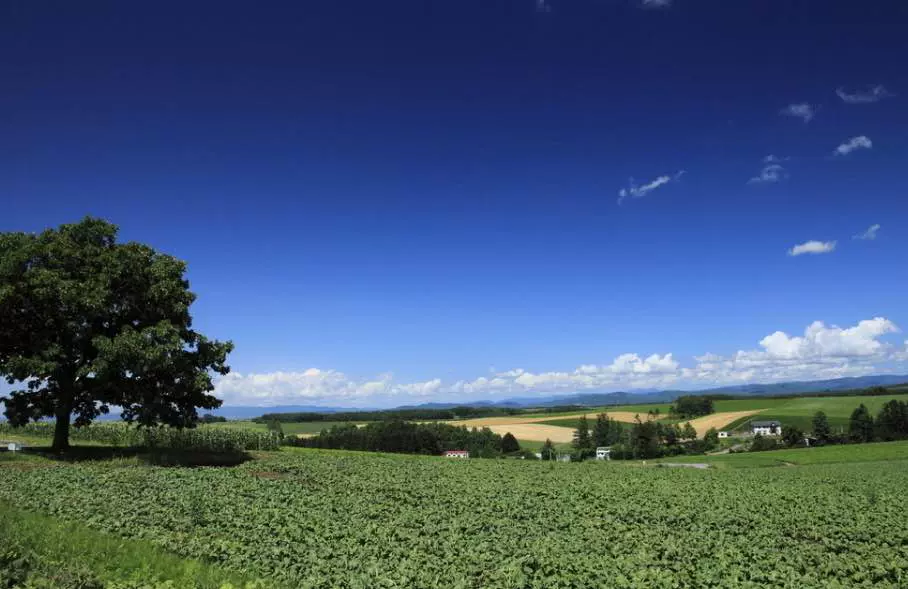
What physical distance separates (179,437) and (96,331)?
2494 centimetres

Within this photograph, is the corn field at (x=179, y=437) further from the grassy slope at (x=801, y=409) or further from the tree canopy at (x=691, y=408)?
the tree canopy at (x=691, y=408)

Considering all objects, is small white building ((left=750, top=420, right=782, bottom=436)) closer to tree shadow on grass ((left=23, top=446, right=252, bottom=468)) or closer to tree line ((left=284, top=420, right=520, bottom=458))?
tree line ((left=284, top=420, right=520, bottom=458))

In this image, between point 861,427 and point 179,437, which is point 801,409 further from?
point 179,437

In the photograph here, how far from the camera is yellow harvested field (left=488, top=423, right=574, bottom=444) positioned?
398 ft

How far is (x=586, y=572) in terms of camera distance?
11336mm

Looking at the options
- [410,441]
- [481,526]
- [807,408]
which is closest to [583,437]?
[410,441]

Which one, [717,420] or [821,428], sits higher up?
[717,420]

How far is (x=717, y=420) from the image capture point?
13888 centimetres

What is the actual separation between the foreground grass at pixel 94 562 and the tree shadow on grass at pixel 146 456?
1755 cm

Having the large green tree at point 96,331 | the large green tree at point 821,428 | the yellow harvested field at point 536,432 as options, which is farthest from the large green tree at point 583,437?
the large green tree at point 96,331

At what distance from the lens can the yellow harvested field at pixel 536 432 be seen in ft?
398

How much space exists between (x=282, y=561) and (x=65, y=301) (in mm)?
22822

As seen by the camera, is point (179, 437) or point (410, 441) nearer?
point (179, 437)

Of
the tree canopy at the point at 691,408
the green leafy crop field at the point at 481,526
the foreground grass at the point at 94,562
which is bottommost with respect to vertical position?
the tree canopy at the point at 691,408
